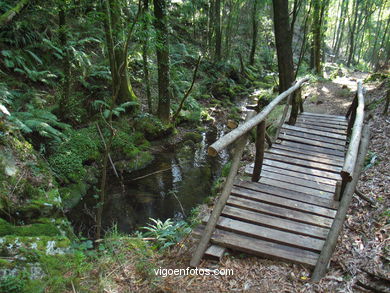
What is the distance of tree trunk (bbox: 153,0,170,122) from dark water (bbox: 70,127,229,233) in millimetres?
1645

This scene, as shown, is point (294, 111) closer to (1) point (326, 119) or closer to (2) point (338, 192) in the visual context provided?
(1) point (326, 119)

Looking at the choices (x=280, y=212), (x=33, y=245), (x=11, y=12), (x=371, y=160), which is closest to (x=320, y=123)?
(x=371, y=160)

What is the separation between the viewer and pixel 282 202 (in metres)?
4.13

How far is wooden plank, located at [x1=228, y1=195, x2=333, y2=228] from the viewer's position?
371 cm

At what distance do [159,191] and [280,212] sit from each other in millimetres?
4106

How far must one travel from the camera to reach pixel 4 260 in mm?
2979

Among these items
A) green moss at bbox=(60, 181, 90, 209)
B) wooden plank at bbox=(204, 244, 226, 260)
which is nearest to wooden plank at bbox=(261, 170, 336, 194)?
wooden plank at bbox=(204, 244, 226, 260)

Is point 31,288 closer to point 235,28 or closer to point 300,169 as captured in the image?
point 300,169

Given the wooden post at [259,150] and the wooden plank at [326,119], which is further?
the wooden plank at [326,119]

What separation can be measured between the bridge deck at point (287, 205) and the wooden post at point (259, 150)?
15 centimetres

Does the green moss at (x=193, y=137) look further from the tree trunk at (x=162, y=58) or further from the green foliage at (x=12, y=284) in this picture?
the green foliage at (x=12, y=284)

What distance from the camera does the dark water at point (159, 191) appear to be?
627 cm

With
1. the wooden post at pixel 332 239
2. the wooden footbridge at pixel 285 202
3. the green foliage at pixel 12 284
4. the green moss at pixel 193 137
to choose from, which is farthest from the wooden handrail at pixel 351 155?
the green moss at pixel 193 137

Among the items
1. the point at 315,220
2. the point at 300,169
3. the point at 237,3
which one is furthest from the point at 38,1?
the point at 237,3
